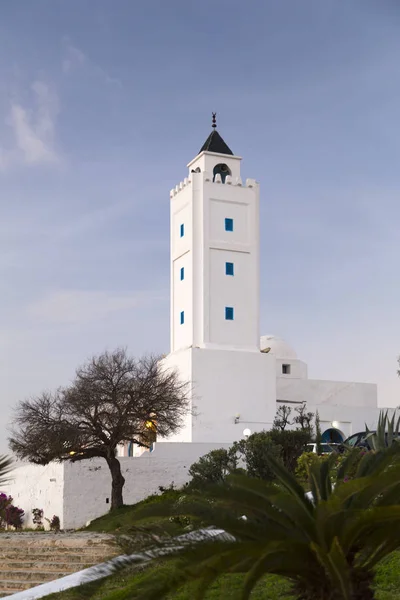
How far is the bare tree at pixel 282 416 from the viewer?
1479 inches

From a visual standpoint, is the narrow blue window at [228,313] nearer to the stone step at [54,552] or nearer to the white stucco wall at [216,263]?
the white stucco wall at [216,263]

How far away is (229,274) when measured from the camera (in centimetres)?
3931

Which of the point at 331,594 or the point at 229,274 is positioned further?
the point at 229,274

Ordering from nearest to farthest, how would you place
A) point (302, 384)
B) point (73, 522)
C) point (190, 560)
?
point (190, 560) → point (73, 522) → point (302, 384)

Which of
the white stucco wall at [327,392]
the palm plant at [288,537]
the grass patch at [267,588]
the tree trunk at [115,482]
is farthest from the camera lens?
the white stucco wall at [327,392]

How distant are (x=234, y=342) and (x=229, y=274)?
3120 mm

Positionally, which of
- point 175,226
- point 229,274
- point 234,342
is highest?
point 175,226

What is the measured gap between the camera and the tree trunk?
2491cm

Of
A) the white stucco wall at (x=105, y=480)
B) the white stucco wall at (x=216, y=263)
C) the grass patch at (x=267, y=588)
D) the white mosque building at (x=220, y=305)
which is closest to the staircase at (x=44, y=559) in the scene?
the grass patch at (x=267, y=588)

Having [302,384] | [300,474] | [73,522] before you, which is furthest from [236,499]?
[302,384]

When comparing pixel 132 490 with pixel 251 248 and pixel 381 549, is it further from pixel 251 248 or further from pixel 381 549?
pixel 381 549

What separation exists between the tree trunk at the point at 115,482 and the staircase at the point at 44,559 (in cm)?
673

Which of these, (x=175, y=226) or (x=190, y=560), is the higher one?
(x=175, y=226)

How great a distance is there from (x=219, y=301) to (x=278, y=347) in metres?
9.44
